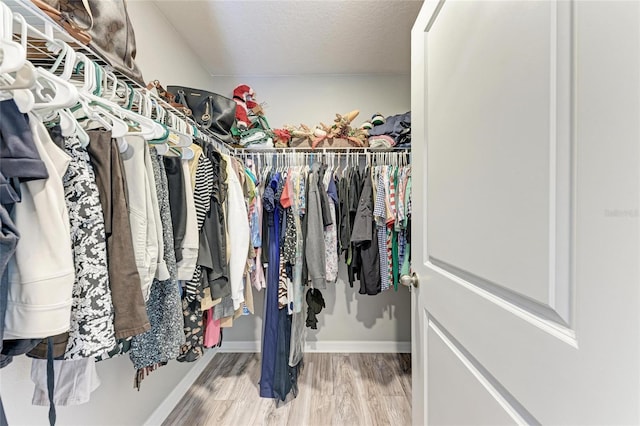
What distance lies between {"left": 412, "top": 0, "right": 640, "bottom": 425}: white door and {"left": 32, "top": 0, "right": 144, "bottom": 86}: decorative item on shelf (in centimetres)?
98

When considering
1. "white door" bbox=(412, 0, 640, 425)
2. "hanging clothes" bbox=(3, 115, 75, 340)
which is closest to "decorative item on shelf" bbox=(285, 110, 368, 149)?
"white door" bbox=(412, 0, 640, 425)

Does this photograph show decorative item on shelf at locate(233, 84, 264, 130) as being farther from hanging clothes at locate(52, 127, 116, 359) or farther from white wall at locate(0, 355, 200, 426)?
white wall at locate(0, 355, 200, 426)

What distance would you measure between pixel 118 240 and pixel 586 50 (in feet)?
3.18

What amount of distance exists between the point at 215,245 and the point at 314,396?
1.28 metres

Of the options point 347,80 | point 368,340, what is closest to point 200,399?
point 368,340

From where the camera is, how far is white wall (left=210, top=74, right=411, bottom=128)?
2203mm

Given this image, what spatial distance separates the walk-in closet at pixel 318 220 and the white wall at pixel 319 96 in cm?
39

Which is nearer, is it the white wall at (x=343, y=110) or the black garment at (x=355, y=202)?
the black garment at (x=355, y=202)

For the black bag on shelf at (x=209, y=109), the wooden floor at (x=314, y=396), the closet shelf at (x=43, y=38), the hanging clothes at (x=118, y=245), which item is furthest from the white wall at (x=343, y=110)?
the hanging clothes at (x=118, y=245)

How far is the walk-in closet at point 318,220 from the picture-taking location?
35 centimetres

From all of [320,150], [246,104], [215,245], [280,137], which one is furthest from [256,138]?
[215,245]

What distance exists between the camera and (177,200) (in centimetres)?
94

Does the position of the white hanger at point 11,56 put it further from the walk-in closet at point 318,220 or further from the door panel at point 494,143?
the door panel at point 494,143

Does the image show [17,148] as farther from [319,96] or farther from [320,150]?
[319,96]
